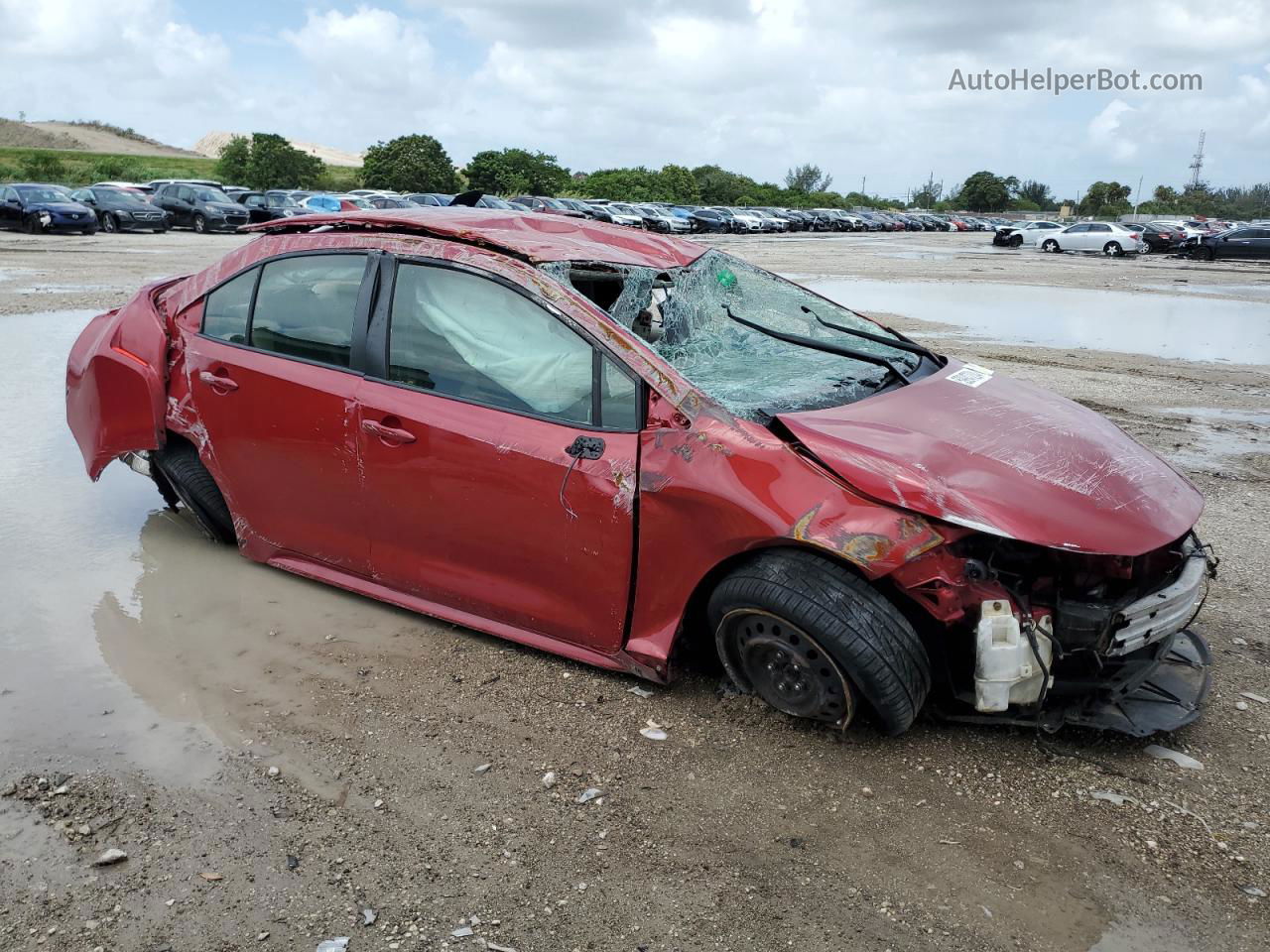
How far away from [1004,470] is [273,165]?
67.5 m

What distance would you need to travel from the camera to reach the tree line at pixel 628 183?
2495 inches

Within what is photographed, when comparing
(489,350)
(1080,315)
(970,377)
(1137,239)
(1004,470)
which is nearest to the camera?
(1004,470)

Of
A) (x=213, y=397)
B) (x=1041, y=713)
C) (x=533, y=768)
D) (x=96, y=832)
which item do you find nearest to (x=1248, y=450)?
(x=1041, y=713)

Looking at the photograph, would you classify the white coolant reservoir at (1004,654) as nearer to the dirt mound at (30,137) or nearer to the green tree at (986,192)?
the green tree at (986,192)

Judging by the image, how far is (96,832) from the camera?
2.80 m

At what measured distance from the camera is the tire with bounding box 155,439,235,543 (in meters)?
4.49

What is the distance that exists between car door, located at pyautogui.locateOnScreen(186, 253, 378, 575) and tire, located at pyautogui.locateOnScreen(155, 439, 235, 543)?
196 millimetres

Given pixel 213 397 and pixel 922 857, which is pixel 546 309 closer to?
pixel 213 397

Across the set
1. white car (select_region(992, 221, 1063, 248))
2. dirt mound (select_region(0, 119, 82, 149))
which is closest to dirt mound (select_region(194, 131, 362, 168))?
dirt mound (select_region(0, 119, 82, 149))

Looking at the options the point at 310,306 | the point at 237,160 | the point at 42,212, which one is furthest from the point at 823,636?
the point at 237,160

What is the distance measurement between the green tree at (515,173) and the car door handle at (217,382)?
63.6 m

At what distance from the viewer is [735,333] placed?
13.2 ft

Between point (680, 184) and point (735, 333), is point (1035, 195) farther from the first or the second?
point (735, 333)

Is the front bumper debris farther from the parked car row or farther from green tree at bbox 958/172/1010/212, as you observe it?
green tree at bbox 958/172/1010/212
